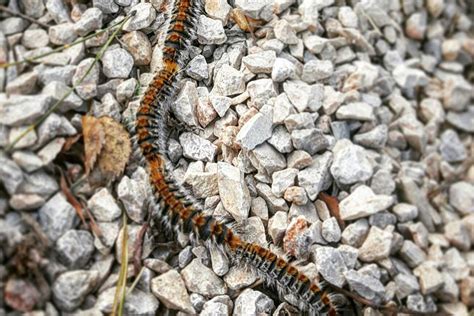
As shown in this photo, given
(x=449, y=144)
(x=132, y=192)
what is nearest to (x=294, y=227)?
(x=132, y=192)

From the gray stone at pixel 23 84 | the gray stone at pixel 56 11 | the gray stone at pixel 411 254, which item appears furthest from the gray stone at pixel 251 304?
the gray stone at pixel 56 11

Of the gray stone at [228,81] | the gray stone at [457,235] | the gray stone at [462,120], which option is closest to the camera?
the gray stone at [228,81]

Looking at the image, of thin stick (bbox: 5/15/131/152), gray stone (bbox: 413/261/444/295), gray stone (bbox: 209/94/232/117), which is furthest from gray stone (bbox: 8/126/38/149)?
gray stone (bbox: 413/261/444/295)

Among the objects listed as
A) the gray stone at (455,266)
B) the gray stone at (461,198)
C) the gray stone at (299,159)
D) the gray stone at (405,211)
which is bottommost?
the gray stone at (455,266)

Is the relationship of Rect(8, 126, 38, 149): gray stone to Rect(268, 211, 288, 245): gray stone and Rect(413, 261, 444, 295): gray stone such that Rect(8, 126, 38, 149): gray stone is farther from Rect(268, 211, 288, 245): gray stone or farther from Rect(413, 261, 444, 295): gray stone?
Rect(413, 261, 444, 295): gray stone

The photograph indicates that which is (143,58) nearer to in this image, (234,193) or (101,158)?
(101,158)

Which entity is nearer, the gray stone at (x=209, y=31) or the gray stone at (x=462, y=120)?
the gray stone at (x=209, y=31)

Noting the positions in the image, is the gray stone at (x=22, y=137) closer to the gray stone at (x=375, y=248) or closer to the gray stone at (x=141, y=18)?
the gray stone at (x=141, y=18)

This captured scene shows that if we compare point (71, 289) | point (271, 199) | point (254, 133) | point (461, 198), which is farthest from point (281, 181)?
point (461, 198)
